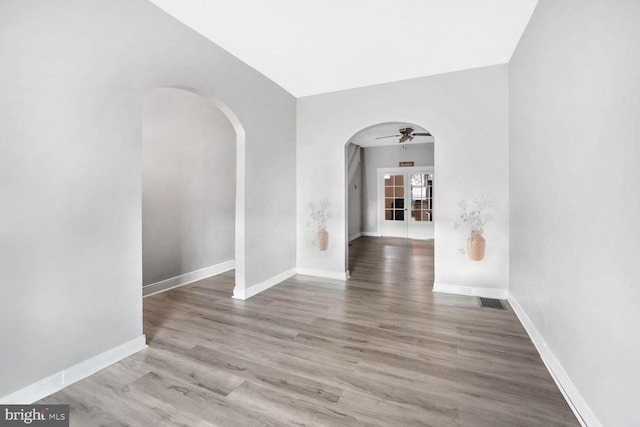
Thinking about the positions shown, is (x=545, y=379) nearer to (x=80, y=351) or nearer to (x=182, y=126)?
(x=80, y=351)

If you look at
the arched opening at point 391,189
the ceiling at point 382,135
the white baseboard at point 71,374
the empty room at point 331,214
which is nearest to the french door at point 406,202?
the arched opening at point 391,189

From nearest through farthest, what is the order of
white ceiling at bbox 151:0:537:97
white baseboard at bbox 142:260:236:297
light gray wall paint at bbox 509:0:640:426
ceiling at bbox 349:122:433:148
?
light gray wall paint at bbox 509:0:640:426, white ceiling at bbox 151:0:537:97, white baseboard at bbox 142:260:236:297, ceiling at bbox 349:122:433:148

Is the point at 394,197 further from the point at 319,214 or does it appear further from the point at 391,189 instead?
the point at 319,214

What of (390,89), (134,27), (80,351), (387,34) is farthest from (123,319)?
(390,89)

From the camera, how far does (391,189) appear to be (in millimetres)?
9266

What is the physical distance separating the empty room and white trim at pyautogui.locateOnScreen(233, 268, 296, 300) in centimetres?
3

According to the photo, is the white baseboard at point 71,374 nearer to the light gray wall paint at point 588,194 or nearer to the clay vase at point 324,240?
the clay vase at point 324,240

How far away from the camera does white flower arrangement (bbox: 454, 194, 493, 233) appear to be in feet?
11.2

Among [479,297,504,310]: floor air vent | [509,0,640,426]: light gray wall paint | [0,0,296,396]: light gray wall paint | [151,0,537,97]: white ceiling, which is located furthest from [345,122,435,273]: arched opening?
[0,0,296,396]: light gray wall paint

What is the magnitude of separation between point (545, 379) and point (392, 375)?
101 cm

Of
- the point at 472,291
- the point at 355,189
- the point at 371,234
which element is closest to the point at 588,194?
the point at 472,291

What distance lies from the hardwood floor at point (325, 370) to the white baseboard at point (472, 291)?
21 cm

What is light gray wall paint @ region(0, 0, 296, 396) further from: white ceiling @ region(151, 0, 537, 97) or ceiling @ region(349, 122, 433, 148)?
ceiling @ region(349, 122, 433, 148)

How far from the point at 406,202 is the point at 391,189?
658 mm
